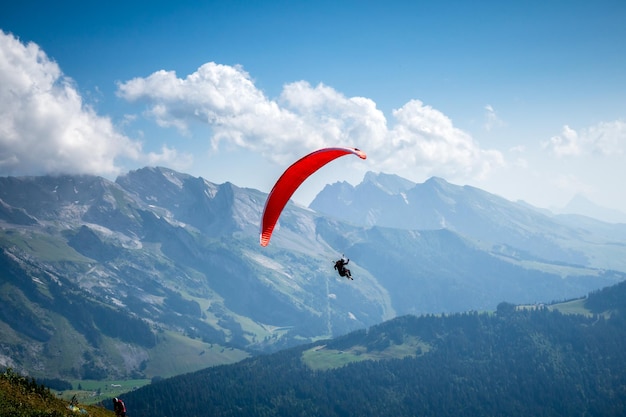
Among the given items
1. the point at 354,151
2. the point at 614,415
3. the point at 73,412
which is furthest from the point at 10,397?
the point at 614,415

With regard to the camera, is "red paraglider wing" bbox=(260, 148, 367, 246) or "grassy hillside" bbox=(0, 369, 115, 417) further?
"grassy hillside" bbox=(0, 369, 115, 417)

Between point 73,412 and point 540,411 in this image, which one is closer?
point 73,412

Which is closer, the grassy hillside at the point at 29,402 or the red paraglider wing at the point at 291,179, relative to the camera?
the red paraglider wing at the point at 291,179

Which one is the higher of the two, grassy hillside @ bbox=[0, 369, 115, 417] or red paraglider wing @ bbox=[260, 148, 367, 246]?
red paraglider wing @ bbox=[260, 148, 367, 246]

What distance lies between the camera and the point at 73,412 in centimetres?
3372

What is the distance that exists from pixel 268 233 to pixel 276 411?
19334 centimetres

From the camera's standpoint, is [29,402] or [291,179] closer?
[291,179]

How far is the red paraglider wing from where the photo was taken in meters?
24.8

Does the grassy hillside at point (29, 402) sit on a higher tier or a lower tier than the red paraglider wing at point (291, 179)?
lower

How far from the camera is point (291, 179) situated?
26.7m

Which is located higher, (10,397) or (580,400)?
(10,397)

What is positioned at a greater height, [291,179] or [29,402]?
[291,179]

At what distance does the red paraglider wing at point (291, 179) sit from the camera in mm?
24781

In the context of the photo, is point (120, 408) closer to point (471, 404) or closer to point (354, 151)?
point (354, 151)
